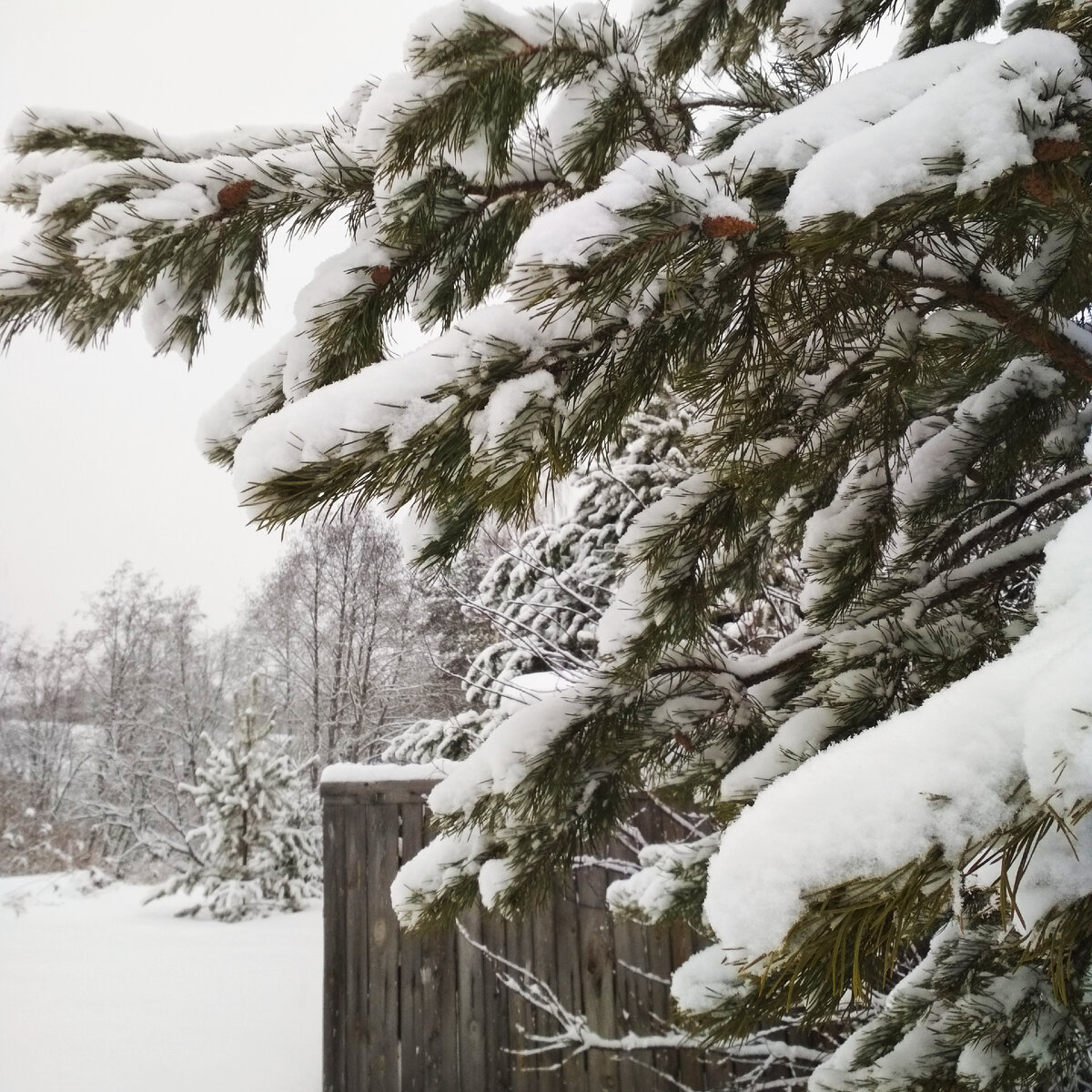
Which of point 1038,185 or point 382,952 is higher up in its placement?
point 1038,185

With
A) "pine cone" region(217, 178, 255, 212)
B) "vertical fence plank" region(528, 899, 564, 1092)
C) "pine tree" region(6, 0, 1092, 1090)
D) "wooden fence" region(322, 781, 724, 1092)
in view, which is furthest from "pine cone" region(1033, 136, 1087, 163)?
"vertical fence plank" region(528, 899, 564, 1092)

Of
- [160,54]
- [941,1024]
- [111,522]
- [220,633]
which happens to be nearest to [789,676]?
[941,1024]

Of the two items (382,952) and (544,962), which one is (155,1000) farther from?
(544,962)

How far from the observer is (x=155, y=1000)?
5.51 metres

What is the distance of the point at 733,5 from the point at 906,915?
1.63m

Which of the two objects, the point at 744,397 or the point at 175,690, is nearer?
the point at 744,397

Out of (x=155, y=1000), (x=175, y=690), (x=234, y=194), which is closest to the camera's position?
(x=234, y=194)

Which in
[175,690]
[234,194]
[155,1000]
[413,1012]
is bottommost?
[155,1000]

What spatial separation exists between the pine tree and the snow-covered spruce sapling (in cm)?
698

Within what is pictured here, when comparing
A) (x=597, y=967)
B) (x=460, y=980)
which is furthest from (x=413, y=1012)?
(x=597, y=967)

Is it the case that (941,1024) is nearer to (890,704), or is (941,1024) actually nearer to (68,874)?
(890,704)

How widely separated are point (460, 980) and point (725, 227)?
121 inches

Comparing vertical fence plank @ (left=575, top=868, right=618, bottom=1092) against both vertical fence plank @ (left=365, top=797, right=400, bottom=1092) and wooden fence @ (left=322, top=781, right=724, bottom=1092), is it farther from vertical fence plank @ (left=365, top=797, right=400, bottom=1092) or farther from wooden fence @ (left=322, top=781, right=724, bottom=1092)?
vertical fence plank @ (left=365, top=797, right=400, bottom=1092)

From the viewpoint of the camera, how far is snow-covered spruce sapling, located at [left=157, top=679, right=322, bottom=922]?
298 inches
